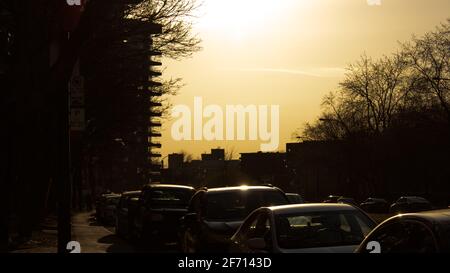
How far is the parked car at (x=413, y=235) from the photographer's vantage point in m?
6.14

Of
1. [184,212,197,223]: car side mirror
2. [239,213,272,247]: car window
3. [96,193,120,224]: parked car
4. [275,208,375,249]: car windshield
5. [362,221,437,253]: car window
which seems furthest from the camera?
[96,193,120,224]: parked car

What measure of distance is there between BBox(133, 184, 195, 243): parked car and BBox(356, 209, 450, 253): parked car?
1349cm

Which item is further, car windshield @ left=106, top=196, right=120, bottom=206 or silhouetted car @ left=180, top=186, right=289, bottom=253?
car windshield @ left=106, top=196, right=120, bottom=206

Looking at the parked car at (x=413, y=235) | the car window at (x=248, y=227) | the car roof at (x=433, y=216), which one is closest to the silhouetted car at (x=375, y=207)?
the car window at (x=248, y=227)

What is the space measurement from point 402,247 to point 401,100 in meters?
70.7

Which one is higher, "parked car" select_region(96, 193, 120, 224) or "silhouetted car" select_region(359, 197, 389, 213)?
"parked car" select_region(96, 193, 120, 224)

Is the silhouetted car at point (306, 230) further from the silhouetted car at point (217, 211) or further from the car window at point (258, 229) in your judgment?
the silhouetted car at point (217, 211)

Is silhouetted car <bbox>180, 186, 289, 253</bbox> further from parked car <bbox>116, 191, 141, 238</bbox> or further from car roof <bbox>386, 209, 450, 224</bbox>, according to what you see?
parked car <bbox>116, 191, 141, 238</bbox>

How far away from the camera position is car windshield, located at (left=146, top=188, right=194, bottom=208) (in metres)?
21.6

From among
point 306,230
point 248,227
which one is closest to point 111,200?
point 248,227

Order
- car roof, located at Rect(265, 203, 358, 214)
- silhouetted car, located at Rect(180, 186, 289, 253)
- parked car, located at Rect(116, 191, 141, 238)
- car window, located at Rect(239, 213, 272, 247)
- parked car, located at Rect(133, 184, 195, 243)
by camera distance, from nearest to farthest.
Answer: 1. car window, located at Rect(239, 213, 272, 247)
2. car roof, located at Rect(265, 203, 358, 214)
3. silhouetted car, located at Rect(180, 186, 289, 253)
4. parked car, located at Rect(133, 184, 195, 243)
5. parked car, located at Rect(116, 191, 141, 238)

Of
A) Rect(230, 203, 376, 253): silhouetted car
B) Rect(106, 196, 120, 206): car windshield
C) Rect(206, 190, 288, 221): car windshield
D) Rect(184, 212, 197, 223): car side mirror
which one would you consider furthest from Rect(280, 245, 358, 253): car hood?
Rect(106, 196, 120, 206): car windshield

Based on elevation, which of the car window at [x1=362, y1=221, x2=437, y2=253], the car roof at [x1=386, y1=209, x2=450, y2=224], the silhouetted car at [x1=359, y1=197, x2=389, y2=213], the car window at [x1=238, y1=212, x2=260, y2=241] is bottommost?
the silhouetted car at [x1=359, y1=197, x2=389, y2=213]
